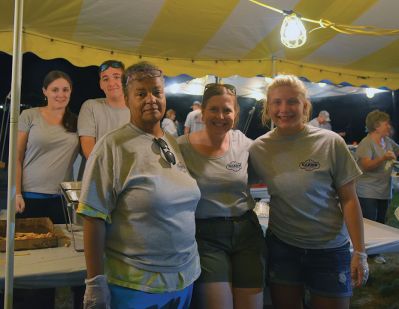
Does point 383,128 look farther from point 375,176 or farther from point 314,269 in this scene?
point 314,269

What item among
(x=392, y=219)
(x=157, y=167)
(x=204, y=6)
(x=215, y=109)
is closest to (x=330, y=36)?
(x=204, y=6)

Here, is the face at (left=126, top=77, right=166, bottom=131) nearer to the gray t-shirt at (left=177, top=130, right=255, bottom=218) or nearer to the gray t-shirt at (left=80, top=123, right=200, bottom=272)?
the gray t-shirt at (left=80, top=123, right=200, bottom=272)

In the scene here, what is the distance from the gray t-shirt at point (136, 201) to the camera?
1316 millimetres

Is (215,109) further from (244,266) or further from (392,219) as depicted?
(392,219)

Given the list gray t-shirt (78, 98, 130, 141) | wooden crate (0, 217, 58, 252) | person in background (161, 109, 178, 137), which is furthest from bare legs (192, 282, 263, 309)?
person in background (161, 109, 178, 137)

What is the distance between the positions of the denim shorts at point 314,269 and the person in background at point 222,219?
11 centimetres

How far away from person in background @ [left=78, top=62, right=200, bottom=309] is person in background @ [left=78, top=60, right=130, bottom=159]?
1299 mm

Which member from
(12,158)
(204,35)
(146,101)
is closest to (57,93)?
(12,158)

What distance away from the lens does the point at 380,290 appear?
140 inches

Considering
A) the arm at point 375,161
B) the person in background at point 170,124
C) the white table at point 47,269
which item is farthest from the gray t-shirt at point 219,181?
the person in background at point 170,124

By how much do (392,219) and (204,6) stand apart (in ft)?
18.4

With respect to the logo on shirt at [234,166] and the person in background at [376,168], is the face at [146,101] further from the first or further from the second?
the person in background at [376,168]

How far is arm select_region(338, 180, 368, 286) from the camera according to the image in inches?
68.7

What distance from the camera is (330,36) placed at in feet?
11.5
